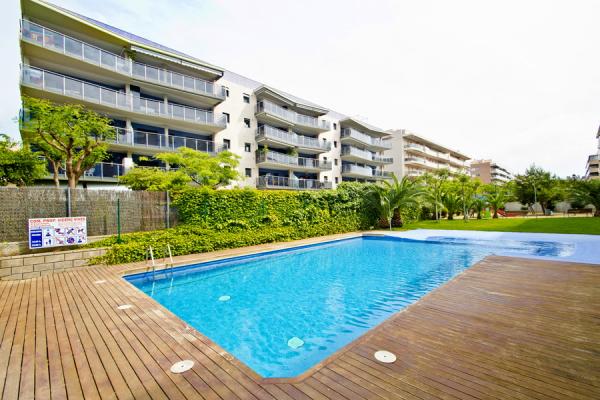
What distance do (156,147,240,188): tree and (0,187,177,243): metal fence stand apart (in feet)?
18.3

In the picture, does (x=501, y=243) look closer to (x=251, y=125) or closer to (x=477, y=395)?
(x=477, y=395)

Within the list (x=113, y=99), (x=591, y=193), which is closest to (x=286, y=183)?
(x=113, y=99)

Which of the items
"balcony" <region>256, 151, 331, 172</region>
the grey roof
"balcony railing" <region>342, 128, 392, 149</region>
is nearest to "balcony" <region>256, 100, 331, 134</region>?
"balcony railing" <region>342, 128, 392, 149</region>

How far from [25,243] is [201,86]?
1842 cm

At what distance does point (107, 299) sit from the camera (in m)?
5.84

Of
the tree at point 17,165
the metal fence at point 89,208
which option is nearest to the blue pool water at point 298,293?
the metal fence at point 89,208

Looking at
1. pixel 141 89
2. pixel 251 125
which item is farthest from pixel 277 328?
pixel 251 125

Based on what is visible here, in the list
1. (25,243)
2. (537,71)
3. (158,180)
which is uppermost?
(537,71)

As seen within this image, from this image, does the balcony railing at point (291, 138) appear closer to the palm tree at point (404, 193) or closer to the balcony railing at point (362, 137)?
the balcony railing at point (362, 137)

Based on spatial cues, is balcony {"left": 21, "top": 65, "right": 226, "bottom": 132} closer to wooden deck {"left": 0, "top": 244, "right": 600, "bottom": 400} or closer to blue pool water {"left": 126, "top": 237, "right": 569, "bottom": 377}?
blue pool water {"left": 126, "top": 237, "right": 569, "bottom": 377}

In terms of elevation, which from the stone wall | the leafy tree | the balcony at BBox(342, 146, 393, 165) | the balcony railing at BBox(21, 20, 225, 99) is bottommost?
the stone wall

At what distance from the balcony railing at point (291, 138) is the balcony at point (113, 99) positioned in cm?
429

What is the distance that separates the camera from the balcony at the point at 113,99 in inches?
609

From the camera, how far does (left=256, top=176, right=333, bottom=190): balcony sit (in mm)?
26656
